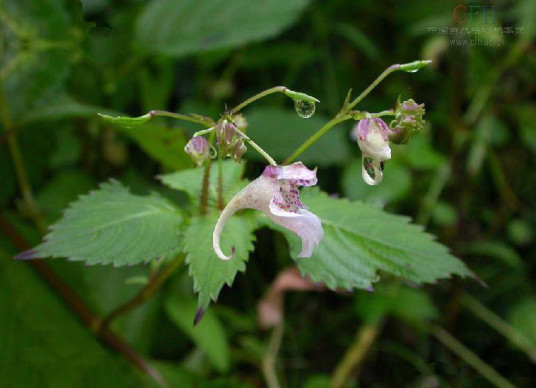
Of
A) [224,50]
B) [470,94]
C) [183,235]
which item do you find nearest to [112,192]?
[183,235]

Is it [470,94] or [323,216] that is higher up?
[470,94]

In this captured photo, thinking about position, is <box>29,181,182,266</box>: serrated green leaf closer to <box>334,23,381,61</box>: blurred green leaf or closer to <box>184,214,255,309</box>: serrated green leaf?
<box>184,214,255,309</box>: serrated green leaf

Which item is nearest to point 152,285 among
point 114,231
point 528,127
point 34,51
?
point 114,231

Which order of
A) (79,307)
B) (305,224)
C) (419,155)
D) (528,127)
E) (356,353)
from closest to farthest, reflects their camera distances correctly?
(305,224), (79,307), (356,353), (419,155), (528,127)

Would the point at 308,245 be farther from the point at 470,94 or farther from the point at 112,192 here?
the point at 470,94

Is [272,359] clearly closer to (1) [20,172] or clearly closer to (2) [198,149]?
(1) [20,172]

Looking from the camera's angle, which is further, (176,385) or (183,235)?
(176,385)
